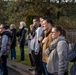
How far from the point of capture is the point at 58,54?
7098 millimetres

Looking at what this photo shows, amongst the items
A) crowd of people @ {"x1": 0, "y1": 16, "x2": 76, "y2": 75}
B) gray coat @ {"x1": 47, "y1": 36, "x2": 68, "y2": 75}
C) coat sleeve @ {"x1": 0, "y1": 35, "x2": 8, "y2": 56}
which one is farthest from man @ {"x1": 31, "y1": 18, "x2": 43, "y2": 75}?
gray coat @ {"x1": 47, "y1": 36, "x2": 68, "y2": 75}

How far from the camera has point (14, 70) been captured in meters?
14.5

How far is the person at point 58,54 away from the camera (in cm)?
697

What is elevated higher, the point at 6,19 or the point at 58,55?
the point at 58,55

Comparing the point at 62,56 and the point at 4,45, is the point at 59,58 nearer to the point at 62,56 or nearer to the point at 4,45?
the point at 62,56

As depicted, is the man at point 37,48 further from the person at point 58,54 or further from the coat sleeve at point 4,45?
the person at point 58,54

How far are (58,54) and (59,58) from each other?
0.32 feet

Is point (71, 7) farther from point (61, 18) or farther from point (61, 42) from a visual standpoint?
point (61, 42)

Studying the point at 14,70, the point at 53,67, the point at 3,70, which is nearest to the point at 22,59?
the point at 14,70

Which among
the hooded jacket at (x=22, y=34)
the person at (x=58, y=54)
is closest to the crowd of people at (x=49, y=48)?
the person at (x=58, y=54)

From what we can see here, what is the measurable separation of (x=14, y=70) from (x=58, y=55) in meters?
7.61

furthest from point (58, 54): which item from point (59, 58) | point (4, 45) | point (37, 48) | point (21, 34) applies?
point (21, 34)

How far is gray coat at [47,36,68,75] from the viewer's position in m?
6.96

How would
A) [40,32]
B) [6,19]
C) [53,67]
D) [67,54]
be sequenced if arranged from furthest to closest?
[6,19] → [40,32] → [53,67] → [67,54]
